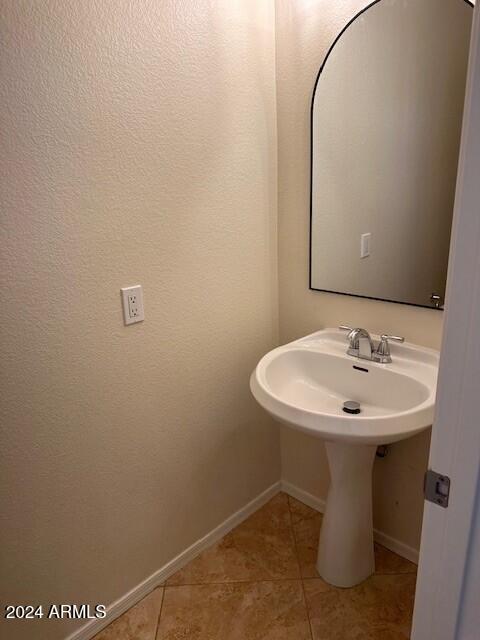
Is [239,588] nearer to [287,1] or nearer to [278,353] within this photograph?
[278,353]

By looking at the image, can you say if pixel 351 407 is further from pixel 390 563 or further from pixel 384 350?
pixel 390 563

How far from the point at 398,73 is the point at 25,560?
6.16 ft

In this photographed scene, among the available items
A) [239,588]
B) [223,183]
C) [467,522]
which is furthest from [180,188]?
[239,588]

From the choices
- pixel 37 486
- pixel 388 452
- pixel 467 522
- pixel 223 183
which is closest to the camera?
pixel 467 522

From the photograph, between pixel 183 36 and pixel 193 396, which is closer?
pixel 183 36

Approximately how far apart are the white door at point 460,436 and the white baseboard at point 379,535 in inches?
42.3

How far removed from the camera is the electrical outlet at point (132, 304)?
49.1 inches

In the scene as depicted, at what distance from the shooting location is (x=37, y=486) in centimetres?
117

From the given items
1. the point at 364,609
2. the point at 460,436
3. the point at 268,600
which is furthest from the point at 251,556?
the point at 460,436

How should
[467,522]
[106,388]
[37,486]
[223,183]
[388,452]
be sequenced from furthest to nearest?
[388,452] < [223,183] < [106,388] < [37,486] < [467,522]

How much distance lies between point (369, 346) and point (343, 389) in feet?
0.64

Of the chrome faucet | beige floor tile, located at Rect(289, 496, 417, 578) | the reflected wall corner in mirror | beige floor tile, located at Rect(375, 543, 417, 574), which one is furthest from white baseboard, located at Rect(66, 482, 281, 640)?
the reflected wall corner in mirror

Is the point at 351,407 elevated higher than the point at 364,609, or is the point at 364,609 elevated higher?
the point at 351,407

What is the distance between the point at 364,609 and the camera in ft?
4.71
